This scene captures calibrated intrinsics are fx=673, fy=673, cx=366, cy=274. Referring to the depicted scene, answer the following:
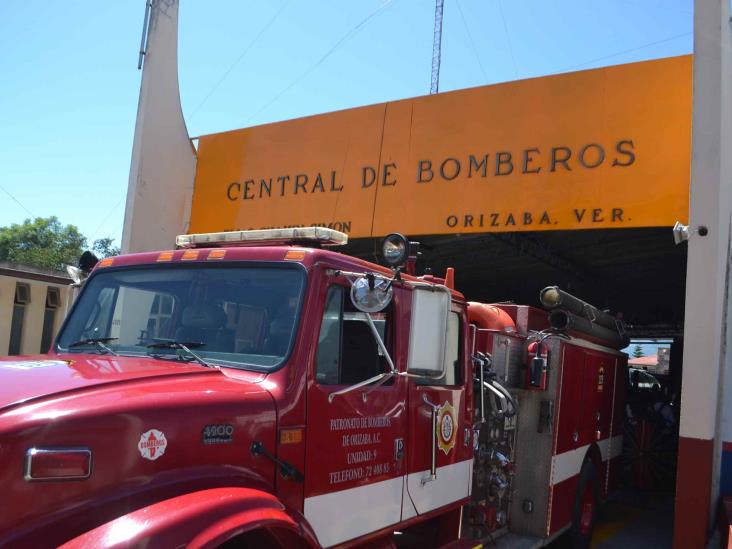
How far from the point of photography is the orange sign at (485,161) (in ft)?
25.4

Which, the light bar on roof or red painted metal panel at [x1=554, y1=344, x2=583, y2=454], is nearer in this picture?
the light bar on roof

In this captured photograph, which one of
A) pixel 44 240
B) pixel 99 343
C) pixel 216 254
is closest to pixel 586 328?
pixel 216 254

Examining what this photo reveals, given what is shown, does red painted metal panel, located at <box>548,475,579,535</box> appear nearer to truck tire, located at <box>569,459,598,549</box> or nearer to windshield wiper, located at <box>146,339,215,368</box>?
truck tire, located at <box>569,459,598,549</box>

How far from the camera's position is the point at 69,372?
271 centimetres

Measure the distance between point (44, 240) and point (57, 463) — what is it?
182 feet

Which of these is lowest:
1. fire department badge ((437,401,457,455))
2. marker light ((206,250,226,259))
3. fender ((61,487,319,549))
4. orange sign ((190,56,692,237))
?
fender ((61,487,319,549))

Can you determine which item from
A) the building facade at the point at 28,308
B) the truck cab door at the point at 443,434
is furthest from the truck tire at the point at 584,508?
the building facade at the point at 28,308

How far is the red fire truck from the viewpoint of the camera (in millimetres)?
2189

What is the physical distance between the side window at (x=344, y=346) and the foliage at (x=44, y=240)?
161ft

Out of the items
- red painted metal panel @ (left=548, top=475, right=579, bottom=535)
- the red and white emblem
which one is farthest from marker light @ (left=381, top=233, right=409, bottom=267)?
red painted metal panel @ (left=548, top=475, right=579, bottom=535)

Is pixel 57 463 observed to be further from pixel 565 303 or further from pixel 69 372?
pixel 565 303

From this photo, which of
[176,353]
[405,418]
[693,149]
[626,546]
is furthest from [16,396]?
[626,546]

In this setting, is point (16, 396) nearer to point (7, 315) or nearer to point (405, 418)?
point (405, 418)

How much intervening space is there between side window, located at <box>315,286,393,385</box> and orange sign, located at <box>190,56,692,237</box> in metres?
5.27
